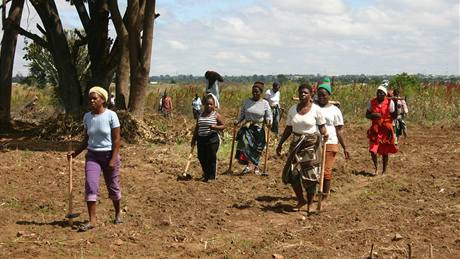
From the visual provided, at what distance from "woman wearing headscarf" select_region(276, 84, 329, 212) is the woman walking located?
1940 mm

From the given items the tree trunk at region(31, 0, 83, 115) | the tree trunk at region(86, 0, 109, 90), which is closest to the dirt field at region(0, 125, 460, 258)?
the tree trunk at region(31, 0, 83, 115)

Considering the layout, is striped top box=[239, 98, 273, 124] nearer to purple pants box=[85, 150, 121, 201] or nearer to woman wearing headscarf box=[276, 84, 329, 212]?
woman wearing headscarf box=[276, 84, 329, 212]

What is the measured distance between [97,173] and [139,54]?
7.47 metres

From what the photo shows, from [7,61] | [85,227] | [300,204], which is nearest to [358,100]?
[7,61]

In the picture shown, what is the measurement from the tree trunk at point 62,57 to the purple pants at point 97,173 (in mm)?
8167

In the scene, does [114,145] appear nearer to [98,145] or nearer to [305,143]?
[98,145]

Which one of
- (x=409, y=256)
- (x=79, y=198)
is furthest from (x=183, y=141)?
(x=409, y=256)

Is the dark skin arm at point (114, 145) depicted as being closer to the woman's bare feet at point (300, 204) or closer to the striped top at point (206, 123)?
the woman's bare feet at point (300, 204)

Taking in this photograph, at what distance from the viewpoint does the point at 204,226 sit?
6562mm

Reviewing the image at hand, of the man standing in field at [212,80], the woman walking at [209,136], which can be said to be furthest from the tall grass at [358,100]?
the woman walking at [209,136]

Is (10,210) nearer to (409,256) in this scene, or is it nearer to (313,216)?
(313,216)

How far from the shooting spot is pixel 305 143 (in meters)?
7.13

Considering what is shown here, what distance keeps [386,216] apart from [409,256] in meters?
1.81

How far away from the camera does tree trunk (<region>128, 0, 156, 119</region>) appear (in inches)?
519
